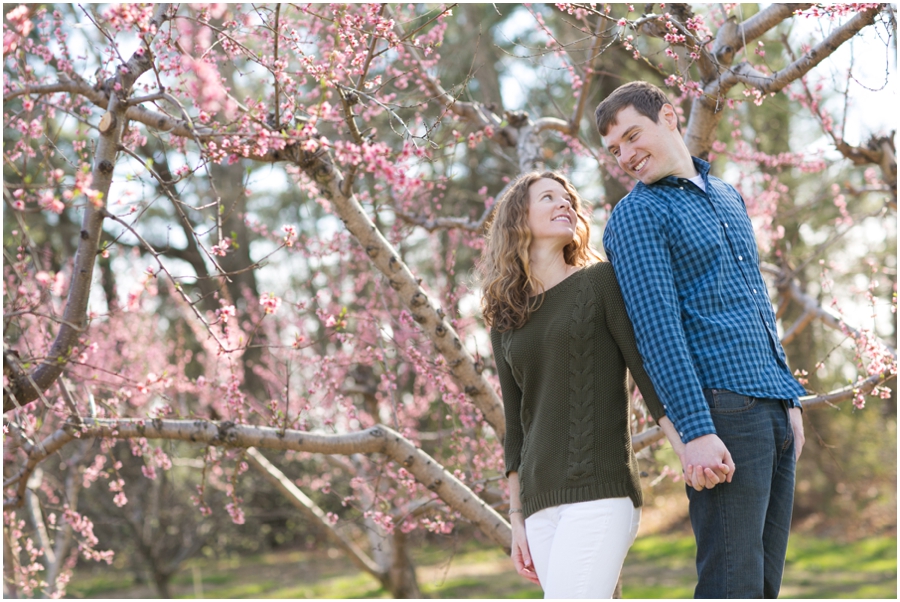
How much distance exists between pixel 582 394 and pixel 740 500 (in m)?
0.42

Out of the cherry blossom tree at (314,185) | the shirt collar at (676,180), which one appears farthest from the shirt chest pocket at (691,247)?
the cherry blossom tree at (314,185)

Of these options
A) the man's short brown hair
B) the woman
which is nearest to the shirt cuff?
the woman

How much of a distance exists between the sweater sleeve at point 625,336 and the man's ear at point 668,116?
1.46 ft

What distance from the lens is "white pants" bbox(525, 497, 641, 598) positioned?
1.77 metres

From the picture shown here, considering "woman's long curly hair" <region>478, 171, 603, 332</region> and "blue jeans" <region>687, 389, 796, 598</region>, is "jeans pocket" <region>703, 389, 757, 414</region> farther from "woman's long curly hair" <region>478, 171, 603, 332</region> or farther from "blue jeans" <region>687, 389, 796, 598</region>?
"woman's long curly hair" <region>478, 171, 603, 332</region>

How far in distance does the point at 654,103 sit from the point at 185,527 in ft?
24.6

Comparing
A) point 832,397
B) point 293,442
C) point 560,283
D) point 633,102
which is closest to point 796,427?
point 560,283

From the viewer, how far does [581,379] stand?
1.91 meters

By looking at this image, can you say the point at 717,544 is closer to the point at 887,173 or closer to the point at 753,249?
the point at 753,249

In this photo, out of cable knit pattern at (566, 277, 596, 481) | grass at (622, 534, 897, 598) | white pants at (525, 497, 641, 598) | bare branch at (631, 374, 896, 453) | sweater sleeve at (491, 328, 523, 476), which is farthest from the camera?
grass at (622, 534, 897, 598)

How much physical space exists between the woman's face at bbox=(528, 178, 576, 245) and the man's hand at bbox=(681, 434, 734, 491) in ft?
2.13

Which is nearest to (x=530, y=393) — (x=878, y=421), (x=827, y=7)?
(x=827, y=7)

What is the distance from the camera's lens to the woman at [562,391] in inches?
71.5

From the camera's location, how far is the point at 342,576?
8.69m
